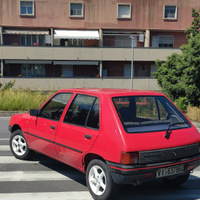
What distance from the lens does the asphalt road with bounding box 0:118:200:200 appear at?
14.6 ft

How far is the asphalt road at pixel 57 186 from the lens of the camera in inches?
175

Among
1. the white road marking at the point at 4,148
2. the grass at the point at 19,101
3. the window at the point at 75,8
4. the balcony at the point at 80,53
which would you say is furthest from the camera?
the window at the point at 75,8

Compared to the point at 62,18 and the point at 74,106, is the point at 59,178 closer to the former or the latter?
the point at 74,106

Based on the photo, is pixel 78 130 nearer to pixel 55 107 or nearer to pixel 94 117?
pixel 94 117

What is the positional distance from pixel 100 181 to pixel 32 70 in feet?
104

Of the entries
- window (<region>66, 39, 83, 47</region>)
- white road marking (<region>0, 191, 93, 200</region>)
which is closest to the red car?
white road marking (<region>0, 191, 93, 200</region>)

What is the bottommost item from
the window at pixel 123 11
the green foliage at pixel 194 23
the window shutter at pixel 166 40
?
the window shutter at pixel 166 40

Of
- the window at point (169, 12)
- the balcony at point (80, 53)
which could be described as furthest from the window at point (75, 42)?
the window at point (169, 12)

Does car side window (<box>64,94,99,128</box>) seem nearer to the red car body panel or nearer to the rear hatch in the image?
the red car body panel

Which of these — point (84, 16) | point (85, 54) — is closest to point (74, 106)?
point (85, 54)

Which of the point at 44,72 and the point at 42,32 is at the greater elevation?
the point at 42,32

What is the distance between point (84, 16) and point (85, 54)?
4.61 m

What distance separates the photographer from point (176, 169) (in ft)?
13.8

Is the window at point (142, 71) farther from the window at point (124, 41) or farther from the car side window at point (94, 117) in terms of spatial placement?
the car side window at point (94, 117)
